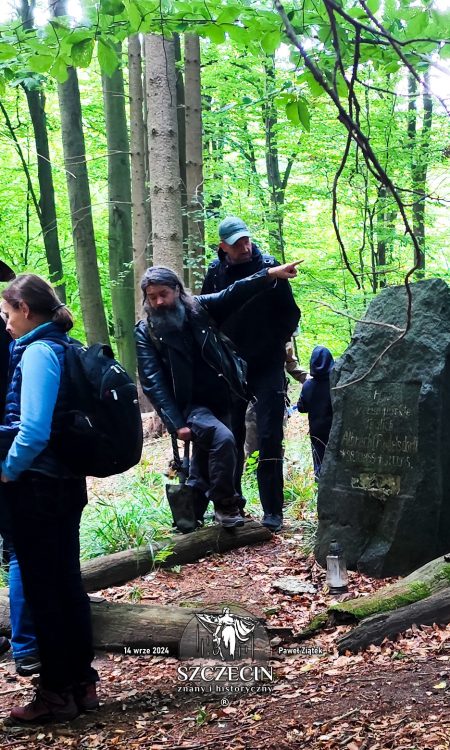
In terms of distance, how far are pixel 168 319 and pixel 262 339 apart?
89cm

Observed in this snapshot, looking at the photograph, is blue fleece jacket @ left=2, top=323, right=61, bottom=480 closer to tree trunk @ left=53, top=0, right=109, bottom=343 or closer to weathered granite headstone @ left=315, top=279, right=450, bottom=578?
weathered granite headstone @ left=315, top=279, right=450, bottom=578

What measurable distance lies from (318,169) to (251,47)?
462 inches

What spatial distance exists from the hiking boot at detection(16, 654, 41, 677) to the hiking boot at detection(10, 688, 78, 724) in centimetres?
38

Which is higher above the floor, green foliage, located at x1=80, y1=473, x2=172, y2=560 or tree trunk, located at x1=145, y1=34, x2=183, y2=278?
tree trunk, located at x1=145, y1=34, x2=183, y2=278

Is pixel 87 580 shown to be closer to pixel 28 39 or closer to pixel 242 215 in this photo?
pixel 28 39

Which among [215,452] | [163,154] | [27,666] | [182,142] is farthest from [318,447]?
[182,142]

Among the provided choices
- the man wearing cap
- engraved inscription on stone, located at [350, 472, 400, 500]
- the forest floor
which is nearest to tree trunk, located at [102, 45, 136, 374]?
the man wearing cap

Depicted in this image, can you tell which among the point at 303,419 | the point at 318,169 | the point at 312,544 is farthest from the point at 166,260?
the point at 318,169

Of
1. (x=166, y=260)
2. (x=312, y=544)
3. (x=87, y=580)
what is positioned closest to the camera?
(x=87, y=580)

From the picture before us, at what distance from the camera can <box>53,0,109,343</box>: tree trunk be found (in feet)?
41.3

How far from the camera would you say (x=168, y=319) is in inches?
220

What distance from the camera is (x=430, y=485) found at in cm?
516

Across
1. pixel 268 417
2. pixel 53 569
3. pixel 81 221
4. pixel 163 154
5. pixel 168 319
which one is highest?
pixel 81 221

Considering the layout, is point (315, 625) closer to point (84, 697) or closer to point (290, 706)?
point (290, 706)
